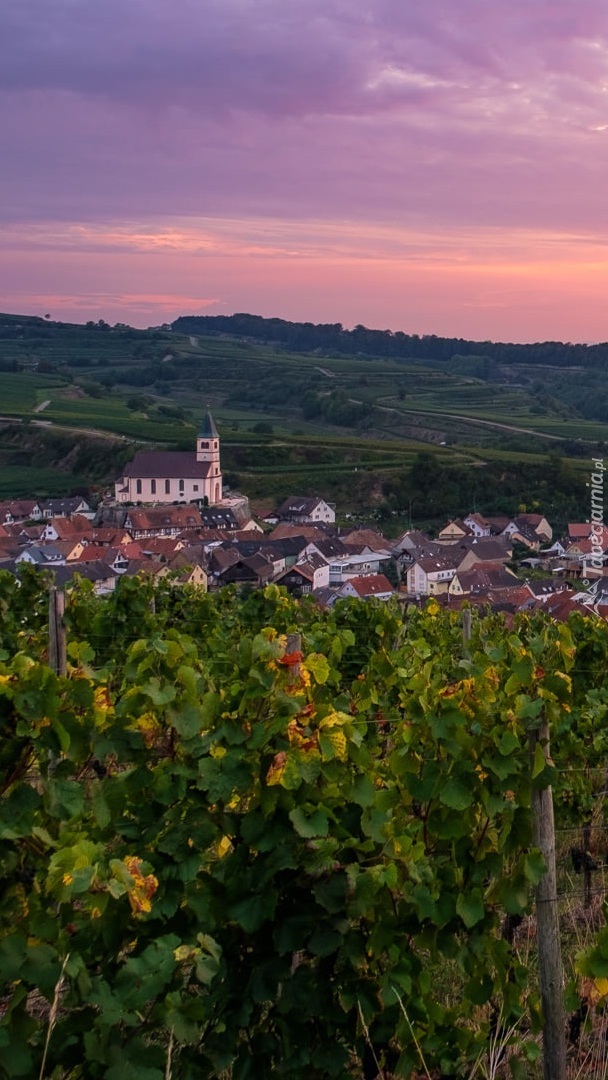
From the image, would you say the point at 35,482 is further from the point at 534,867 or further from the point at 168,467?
the point at 534,867

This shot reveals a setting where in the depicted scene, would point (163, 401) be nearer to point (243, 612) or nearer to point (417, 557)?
point (417, 557)

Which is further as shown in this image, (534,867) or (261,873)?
(534,867)

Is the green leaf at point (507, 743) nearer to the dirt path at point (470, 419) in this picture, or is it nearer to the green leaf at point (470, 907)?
the green leaf at point (470, 907)

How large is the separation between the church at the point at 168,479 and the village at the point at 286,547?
7cm

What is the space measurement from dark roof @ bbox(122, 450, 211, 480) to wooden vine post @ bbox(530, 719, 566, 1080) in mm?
71424

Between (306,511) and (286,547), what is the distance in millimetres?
12147

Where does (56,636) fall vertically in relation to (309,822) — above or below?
below

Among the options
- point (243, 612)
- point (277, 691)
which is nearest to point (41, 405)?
point (243, 612)

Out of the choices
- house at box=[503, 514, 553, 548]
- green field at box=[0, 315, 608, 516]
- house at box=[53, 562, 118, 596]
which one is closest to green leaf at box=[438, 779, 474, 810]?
house at box=[53, 562, 118, 596]

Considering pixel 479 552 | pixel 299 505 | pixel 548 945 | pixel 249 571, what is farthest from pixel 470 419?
pixel 548 945

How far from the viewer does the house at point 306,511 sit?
65562mm

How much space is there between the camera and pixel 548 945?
3.23 m

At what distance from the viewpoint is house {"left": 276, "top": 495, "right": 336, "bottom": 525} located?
6556 cm

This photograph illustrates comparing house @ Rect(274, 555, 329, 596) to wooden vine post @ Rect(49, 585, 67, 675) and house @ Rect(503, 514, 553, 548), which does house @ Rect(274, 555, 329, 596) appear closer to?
house @ Rect(503, 514, 553, 548)
